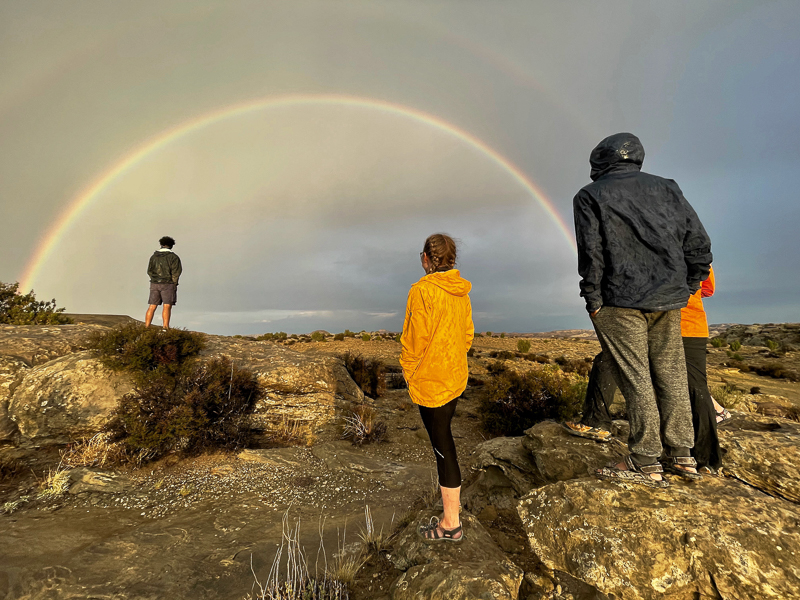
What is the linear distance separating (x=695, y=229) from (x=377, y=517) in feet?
15.9

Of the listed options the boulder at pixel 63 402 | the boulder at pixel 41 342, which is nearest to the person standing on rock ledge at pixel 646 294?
the boulder at pixel 63 402

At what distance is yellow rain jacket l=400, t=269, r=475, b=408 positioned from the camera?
9.90 ft

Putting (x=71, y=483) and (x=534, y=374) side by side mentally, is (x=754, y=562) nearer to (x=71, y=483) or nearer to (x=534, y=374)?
(x=534, y=374)

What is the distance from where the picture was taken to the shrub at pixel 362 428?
25.5ft

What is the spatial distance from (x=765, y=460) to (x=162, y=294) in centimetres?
1208

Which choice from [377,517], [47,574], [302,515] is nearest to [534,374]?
[377,517]

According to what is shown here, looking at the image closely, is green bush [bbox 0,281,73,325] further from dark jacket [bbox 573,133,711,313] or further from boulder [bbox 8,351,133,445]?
dark jacket [bbox 573,133,711,313]

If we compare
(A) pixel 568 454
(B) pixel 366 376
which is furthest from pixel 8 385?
(A) pixel 568 454

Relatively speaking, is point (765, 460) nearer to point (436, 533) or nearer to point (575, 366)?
point (436, 533)

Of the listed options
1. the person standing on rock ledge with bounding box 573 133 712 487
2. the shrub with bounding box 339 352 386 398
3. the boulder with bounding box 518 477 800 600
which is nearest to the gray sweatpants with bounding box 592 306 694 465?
the person standing on rock ledge with bounding box 573 133 712 487

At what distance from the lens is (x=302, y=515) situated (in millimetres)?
4906

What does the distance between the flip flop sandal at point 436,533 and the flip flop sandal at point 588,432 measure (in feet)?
6.10

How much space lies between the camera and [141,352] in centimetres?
698

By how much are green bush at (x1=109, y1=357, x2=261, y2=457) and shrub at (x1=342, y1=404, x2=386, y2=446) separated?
2066 millimetres
